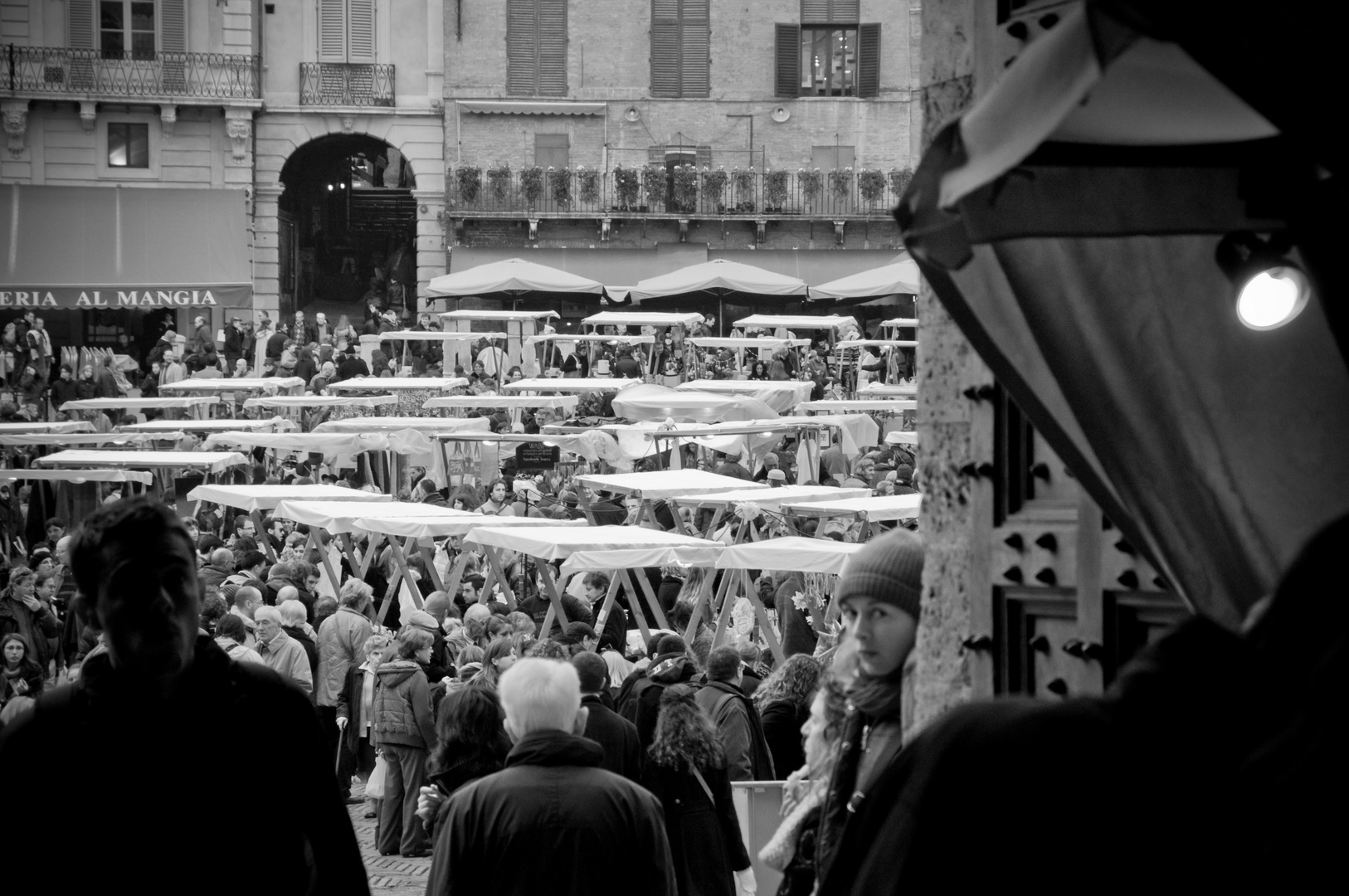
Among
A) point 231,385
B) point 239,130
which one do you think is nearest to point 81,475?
point 231,385

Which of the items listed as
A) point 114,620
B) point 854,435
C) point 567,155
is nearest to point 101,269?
point 567,155

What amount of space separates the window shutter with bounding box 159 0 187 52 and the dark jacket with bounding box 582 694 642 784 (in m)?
37.2

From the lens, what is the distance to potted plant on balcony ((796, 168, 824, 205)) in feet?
140

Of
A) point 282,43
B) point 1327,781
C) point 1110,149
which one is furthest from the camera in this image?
point 282,43

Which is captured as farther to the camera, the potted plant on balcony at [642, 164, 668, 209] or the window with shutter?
the window with shutter

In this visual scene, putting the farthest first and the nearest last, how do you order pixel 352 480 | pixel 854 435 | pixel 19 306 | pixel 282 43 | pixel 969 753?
pixel 282 43 < pixel 19 306 < pixel 352 480 < pixel 854 435 < pixel 969 753

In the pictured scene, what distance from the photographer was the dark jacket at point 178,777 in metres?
2.65

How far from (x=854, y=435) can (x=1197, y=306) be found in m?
19.7

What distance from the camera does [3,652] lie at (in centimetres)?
1105

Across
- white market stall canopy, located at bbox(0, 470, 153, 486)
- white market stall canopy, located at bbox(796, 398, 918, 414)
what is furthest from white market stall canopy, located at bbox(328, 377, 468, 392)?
white market stall canopy, located at bbox(0, 470, 153, 486)

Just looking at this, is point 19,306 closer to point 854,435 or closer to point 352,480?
point 352,480

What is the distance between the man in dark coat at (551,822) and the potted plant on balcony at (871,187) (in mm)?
38153

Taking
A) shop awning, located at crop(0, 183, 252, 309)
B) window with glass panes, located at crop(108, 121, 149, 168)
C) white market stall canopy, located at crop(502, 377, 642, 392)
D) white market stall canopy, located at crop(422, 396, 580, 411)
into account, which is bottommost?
white market stall canopy, located at crop(422, 396, 580, 411)

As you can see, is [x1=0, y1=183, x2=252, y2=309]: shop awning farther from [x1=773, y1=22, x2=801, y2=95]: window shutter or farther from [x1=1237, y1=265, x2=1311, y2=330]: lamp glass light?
[x1=1237, y1=265, x2=1311, y2=330]: lamp glass light
